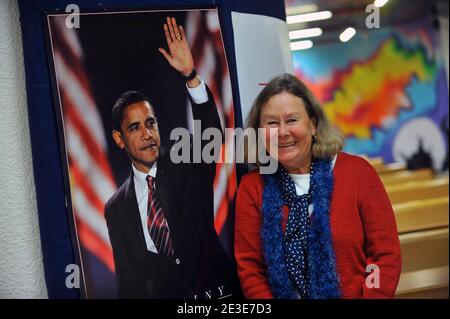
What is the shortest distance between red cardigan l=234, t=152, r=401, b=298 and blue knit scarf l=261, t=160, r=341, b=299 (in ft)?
0.09

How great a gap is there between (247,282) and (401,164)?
7245mm

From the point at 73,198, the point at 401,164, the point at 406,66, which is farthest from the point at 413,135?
the point at 73,198

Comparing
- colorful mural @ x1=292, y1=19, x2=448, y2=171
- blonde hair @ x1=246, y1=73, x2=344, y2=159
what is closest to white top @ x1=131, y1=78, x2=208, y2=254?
blonde hair @ x1=246, y1=73, x2=344, y2=159

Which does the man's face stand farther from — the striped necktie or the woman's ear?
the woman's ear

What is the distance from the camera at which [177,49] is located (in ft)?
4.56

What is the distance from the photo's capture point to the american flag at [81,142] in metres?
1.27

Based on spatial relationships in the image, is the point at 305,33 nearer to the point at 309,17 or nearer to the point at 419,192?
the point at 309,17

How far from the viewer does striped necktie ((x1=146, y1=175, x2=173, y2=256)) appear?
1.35 meters

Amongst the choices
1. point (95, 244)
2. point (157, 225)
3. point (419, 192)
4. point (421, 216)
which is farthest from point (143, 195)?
point (419, 192)

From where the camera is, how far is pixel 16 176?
124 cm

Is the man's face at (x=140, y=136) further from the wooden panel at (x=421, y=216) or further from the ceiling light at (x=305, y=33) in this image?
the ceiling light at (x=305, y=33)
